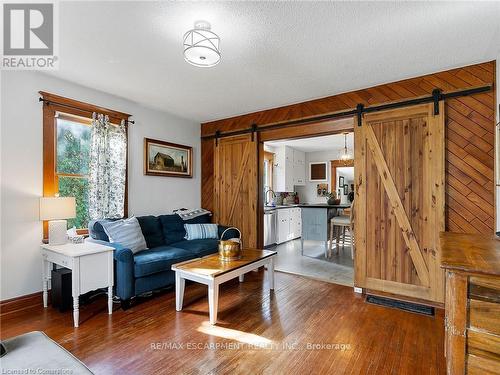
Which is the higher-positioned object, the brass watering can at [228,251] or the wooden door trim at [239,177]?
the wooden door trim at [239,177]

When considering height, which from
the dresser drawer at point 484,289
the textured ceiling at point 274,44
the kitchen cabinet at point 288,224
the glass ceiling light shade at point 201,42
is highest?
the textured ceiling at point 274,44

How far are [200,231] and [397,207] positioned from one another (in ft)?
9.08

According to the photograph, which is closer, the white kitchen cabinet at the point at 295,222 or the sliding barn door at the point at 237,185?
the sliding barn door at the point at 237,185

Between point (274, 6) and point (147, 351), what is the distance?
2.76 metres

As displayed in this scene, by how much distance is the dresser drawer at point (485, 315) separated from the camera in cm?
125

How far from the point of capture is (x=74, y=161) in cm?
326

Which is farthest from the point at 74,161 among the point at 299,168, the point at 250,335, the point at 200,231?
the point at 299,168

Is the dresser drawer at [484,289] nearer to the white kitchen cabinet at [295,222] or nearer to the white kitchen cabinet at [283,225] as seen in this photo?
the white kitchen cabinet at [283,225]

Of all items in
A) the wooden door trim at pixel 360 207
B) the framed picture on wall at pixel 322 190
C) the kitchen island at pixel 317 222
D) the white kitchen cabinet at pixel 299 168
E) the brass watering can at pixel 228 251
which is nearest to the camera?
the brass watering can at pixel 228 251

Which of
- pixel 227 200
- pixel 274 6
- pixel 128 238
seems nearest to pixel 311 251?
pixel 227 200

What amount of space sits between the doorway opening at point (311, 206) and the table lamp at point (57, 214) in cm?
282

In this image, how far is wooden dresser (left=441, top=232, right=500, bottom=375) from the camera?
4.12ft

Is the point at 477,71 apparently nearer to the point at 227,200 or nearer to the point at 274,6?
the point at 274,6

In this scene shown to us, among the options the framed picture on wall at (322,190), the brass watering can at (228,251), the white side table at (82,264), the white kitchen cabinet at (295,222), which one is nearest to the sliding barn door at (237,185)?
the brass watering can at (228,251)
